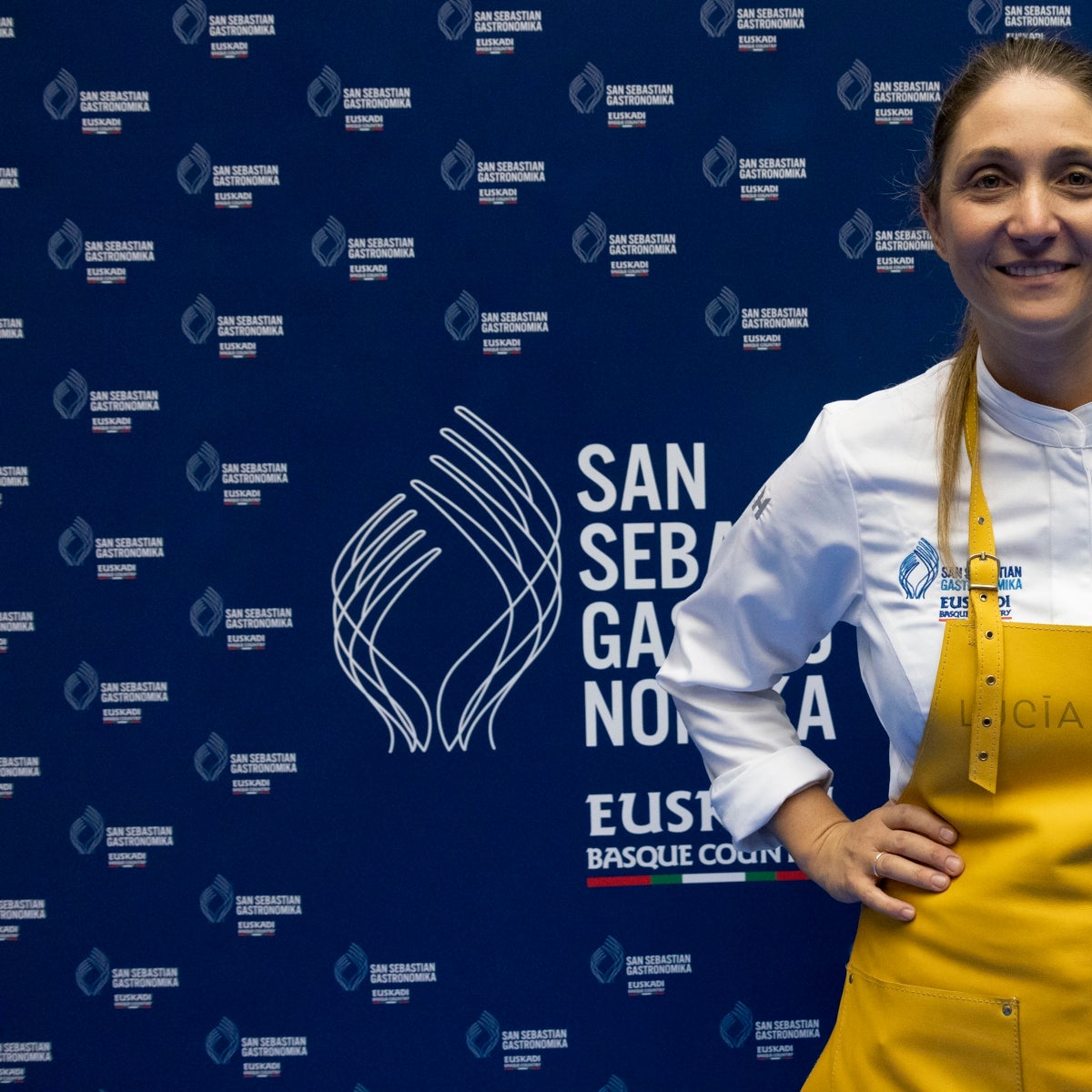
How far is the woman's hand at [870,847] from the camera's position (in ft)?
3.33

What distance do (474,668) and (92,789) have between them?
644 mm

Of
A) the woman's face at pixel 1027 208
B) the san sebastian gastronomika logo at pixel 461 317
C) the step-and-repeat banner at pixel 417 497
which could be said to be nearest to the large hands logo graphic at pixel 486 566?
the step-and-repeat banner at pixel 417 497

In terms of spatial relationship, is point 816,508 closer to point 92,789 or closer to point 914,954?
point 914,954

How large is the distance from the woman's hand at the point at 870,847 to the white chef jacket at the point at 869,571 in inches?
1.2

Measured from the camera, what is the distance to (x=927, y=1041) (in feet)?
3.26

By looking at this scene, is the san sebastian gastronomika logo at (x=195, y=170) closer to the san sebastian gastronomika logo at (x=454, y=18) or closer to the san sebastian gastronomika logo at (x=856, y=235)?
the san sebastian gastronomika logo at (x=454, y=18)

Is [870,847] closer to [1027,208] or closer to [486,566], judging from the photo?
[1027,208]

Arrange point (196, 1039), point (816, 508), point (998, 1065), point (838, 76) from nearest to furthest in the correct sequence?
point (998, 1065)
point (816, 508)
point (838, 76)
point (196, 1039)

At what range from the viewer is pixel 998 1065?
37.9 inches

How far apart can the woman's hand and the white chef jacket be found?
0.10ft

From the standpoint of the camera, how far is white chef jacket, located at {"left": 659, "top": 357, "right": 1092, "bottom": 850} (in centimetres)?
99

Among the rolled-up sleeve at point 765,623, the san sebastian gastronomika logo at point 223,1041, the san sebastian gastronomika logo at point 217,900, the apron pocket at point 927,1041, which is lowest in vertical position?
the san sebastian gastronomika logo at point 223,1041

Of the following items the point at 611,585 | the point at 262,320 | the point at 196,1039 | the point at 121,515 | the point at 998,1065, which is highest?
the point at 262,320

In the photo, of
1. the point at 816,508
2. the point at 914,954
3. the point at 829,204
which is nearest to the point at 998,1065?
the point at 914,954
